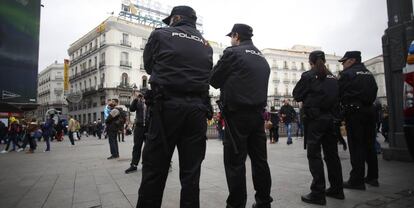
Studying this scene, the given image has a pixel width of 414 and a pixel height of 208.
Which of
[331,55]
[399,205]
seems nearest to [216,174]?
[399,205]

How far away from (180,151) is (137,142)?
12.9ft

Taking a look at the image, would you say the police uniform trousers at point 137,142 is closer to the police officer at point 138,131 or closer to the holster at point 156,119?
the police officer at point 138,131

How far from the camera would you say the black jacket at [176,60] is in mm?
2416

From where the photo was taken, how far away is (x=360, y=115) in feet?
13.8

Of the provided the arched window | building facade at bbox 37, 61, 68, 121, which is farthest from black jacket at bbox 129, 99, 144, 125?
building facade at bbox 37, 61, 68, 121

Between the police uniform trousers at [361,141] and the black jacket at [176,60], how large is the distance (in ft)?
9.20

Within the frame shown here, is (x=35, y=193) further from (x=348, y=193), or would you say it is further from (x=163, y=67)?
(x=348, y=193)

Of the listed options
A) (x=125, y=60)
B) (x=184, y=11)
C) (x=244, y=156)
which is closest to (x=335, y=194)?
(x=244, y=156)

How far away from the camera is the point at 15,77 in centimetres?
1445

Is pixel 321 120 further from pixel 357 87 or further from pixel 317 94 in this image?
pixel 357 87

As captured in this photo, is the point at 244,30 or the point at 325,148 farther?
the point at 325,148

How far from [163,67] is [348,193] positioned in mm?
3129

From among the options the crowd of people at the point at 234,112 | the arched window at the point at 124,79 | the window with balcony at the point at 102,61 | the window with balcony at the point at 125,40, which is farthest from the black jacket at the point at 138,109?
the window with balcony at the point at 102,61

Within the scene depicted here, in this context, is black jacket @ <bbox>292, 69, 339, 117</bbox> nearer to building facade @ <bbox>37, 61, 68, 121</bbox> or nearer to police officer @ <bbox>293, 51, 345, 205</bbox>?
police officer @ <bbox>293, 51, 345, 205</bbox>
